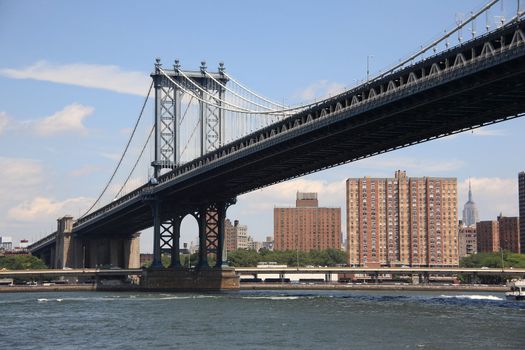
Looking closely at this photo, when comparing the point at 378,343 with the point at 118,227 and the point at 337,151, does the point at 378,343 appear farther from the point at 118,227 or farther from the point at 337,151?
the point at 118,227

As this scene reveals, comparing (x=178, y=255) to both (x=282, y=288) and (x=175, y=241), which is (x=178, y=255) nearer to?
(x=175, y=241)

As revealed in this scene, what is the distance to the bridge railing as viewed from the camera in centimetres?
5581

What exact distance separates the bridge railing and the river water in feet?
49.7

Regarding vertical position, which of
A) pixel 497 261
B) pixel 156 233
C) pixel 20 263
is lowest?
pixel 20 263

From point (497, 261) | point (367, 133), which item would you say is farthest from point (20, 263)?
point (367, 133)

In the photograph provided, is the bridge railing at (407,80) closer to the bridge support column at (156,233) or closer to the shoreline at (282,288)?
the bridge support column at (156,233)

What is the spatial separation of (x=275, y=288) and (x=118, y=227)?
105 feet

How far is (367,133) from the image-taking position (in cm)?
7594

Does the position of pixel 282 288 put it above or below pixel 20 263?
below

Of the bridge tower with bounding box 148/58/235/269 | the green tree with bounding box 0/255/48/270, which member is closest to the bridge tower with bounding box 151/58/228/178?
the bridge tower with bounding box 148/58/235/269

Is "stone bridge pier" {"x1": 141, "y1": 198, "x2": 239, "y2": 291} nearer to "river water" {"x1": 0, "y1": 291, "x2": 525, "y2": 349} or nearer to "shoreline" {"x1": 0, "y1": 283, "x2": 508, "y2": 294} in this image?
"shoreline" {"x1": 0, "y1": 283, "x2": 508, "y2": 294}

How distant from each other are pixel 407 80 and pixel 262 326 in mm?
20490

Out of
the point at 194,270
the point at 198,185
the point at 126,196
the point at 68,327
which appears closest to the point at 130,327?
the point at 68,327

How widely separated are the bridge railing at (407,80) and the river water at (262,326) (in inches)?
596
